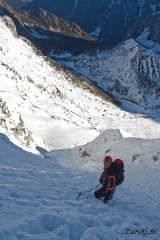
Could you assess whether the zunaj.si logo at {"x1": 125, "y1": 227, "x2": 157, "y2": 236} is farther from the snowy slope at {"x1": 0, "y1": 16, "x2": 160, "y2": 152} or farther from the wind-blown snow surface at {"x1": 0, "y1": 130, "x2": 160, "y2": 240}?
the snowy slope at {"x1": 0, "y1": 16, "x2": 160, "y2": 152}

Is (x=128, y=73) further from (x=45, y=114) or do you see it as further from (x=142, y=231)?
(x=142, y=231)

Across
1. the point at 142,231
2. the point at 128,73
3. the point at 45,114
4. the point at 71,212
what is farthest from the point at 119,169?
the point at 128,73

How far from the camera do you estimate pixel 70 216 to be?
16.2ft

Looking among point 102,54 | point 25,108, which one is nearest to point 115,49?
point 102,54

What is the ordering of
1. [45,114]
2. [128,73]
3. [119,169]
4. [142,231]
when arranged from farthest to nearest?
1. [128,73]
2. [45,114]
3. [119,169]
4. [142,231]

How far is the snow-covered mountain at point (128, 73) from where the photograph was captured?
315ft

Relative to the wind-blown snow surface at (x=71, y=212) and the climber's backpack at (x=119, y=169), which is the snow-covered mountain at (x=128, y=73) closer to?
the wind-blown snow surface at (x=71, y=212)

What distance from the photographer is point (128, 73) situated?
114062 millimetres

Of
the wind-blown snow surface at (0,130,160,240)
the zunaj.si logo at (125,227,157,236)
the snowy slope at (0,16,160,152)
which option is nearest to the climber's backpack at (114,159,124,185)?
the wind-blown snow surface at (0,130,160,240)

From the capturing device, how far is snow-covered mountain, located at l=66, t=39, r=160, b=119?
96062mm

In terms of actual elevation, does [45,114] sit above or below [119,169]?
below

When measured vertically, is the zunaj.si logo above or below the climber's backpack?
below

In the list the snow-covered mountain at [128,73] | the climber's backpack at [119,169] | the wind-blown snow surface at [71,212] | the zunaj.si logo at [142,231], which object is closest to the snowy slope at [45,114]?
the wind-blown snow surface at [71,212]

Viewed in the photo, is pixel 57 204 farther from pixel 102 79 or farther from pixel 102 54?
pixel 102 54
